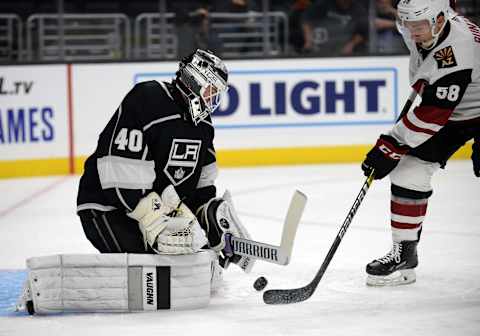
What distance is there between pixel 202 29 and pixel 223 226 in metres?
4.31

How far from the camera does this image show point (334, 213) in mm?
5531

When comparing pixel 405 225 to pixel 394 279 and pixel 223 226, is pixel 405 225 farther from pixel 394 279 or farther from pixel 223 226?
pixel 223 226

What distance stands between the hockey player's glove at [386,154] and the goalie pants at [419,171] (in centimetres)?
7

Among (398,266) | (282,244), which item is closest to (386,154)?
(398,266)

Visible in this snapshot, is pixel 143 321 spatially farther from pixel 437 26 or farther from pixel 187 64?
pixel 437 26

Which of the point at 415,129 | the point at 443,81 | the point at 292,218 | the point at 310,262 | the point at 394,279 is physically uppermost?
the point at 443,81

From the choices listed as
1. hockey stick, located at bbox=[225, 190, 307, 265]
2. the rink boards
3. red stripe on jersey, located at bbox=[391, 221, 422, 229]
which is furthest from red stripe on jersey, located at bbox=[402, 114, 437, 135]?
the rink boards

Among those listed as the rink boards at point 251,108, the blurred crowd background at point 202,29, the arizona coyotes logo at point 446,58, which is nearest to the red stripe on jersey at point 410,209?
the arizona coyotes logo at point 446,58

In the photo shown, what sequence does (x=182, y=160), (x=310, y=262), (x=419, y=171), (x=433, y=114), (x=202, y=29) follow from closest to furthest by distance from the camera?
(x=182, y=160)
(x=433, y=114)
(x=419, y=171)
(x=310, y=262)
(x=202, y=29)

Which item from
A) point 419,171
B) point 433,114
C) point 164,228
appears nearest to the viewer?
point 164,228

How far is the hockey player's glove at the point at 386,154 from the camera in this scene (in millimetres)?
3635

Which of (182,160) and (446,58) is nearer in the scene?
(182,160)

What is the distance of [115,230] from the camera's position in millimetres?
3441

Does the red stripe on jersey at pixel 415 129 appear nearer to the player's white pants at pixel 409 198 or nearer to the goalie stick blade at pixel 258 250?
the player's white pants at pixel 409 198
